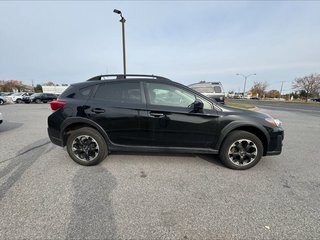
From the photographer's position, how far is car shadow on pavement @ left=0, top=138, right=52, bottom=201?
9.24 feet

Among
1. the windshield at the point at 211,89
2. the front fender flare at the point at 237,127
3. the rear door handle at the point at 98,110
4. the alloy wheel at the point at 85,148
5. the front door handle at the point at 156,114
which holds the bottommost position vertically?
the alloy wheel at the point at 85,148

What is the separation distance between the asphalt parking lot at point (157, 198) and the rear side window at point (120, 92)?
1.31 m

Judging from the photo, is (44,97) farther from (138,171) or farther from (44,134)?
(138,171)

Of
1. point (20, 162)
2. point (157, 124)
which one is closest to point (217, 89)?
point (157, 124)

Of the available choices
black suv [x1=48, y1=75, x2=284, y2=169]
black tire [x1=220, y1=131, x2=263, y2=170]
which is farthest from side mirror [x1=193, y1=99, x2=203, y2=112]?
black tire [x1=220, y1=131, x2=263, y2=170]

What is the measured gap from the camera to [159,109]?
3.25 meters

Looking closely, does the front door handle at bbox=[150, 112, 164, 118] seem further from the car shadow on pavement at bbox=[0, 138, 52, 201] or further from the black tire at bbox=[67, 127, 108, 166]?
the car shadow on pavement at bbox=[0, 138, 52, 201]

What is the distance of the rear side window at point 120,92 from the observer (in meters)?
3.39

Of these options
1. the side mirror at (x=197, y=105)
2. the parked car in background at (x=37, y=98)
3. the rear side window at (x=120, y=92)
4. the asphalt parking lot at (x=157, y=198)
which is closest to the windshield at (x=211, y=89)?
the asphalt parking lot at (x=157, y=198)

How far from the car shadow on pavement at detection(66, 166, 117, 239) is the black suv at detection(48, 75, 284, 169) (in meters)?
0.54

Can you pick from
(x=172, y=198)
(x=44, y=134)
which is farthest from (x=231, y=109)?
(x=44, y=134)

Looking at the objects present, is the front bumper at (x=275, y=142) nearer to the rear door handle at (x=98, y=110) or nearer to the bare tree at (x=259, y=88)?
the rear door handle at (x=98, y=110)

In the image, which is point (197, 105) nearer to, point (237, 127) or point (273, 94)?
point (237, 127)

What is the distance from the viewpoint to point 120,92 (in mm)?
3447
